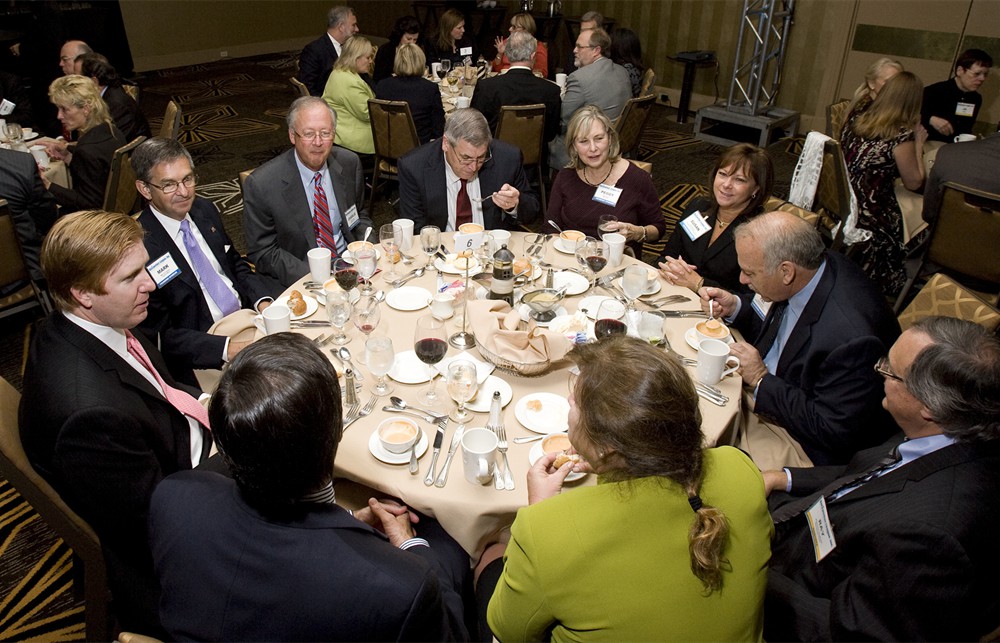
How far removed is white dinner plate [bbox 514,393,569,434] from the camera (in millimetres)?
1986

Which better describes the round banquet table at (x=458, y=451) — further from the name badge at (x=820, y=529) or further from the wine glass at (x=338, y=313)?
the name badge at (x=820, y=529)

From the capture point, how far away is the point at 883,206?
175 inches

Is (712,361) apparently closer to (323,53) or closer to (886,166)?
(886,166)

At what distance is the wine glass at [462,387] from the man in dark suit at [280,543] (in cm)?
64

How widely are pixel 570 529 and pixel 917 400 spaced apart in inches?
43.3

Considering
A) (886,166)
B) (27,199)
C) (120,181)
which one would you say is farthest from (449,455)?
(886,166)

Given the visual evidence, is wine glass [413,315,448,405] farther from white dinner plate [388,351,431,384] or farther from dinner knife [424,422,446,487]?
dinner knife [424,422,446,487]

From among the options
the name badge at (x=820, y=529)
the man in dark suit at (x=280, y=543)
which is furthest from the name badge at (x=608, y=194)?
the man in dark suit at (x=280, y=543)

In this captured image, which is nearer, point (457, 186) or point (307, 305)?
point (307, 305)

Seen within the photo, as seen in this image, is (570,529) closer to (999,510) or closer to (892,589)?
(892,589)

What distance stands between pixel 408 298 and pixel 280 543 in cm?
150

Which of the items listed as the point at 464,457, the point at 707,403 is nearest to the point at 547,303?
the point at 707,403

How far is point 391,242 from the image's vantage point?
2.89m

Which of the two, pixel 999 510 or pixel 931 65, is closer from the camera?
pixel 999 510
